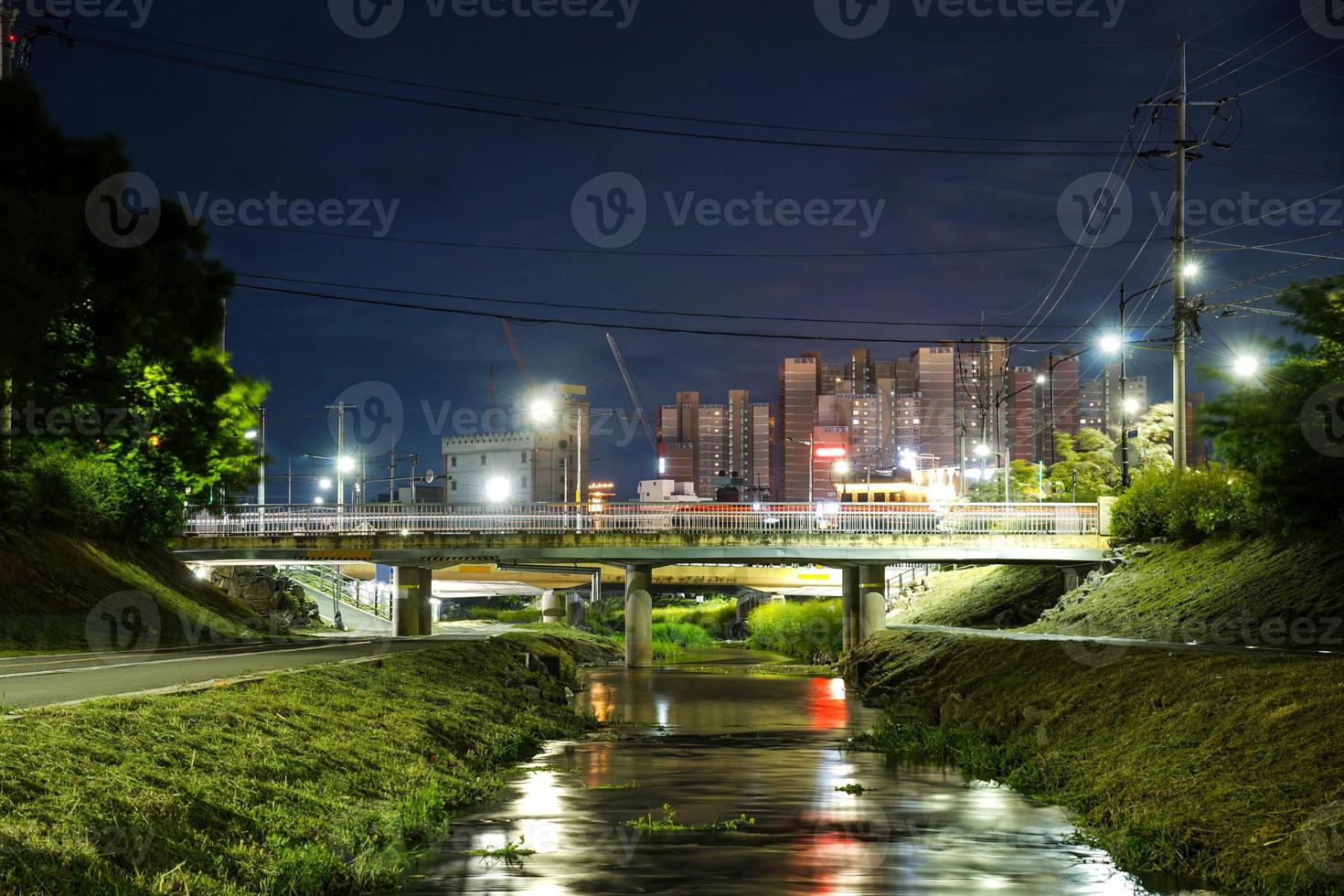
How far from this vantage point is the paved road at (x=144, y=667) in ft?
63.0

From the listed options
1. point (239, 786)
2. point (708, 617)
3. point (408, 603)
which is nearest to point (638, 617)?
point (408, 603)

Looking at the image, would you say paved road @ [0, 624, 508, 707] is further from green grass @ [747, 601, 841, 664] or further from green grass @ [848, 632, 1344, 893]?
green grass @ [747, 601, 841, 664]

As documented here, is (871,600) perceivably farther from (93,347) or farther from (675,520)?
(93,347)

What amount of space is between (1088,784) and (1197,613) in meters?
13.5

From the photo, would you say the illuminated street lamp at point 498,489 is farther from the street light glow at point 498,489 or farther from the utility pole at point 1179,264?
the utility pole at point 1179,264

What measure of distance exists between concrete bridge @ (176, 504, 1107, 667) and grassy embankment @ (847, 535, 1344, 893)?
10445 millimetres

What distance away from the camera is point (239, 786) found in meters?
14.6

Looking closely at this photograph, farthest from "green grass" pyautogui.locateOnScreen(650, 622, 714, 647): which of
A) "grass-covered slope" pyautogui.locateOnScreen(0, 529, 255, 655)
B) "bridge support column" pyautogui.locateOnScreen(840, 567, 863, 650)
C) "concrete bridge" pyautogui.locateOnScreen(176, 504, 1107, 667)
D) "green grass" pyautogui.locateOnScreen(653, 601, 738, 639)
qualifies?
"grass-covered slope" pyautogui.locateOnScreen(0, 529, 255, 655)

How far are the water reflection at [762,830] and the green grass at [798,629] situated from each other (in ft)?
130

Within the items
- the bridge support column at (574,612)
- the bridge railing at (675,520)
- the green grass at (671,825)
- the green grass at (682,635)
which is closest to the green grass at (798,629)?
the green grass at (682,635)

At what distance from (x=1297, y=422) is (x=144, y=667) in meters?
25.1

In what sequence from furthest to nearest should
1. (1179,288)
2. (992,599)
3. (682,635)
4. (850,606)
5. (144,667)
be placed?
(682,635), (850,606), (992,599), (1179,288), (144,667)

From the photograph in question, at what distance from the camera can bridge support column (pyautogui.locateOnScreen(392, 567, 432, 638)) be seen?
57.2 meters

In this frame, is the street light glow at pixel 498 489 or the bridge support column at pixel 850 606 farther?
the street light glow at pixel 498 489
